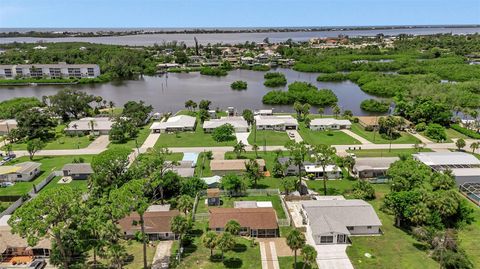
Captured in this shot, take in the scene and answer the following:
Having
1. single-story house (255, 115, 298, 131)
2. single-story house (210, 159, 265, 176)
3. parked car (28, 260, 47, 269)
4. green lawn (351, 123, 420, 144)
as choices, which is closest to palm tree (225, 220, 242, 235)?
parked car (28, 260, 47, 269)

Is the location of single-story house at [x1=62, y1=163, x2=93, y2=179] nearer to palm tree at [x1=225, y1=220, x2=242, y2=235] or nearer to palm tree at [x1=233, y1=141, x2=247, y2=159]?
palm tree at [x1=233, y1=141, x2=247, y2=159]

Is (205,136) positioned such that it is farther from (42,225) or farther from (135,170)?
(42,225)

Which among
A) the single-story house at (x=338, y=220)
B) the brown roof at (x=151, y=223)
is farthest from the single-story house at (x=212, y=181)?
the single-story house at (x=338, y=220)

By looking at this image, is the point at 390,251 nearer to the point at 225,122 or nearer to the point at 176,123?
the point at 225,122

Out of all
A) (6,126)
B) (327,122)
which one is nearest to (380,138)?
(327,122)

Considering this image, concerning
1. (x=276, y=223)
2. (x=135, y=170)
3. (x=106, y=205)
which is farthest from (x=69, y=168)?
(x=276, y=223)

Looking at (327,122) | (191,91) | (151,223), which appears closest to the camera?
(151,223)
